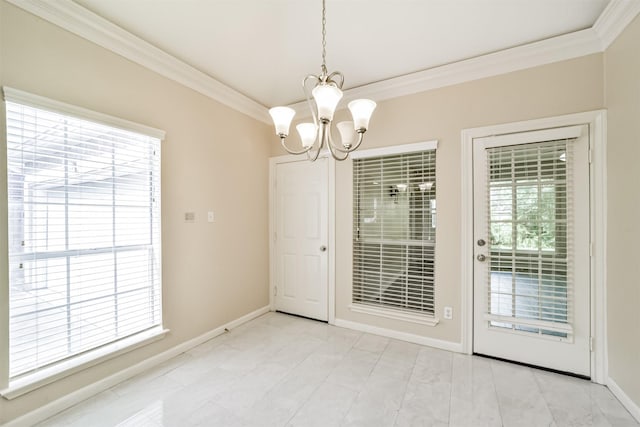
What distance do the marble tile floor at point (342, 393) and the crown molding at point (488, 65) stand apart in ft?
8.45

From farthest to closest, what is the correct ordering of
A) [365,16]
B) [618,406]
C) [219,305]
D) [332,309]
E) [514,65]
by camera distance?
[332,309] → [219,305] → [514,65] → [365,16] → [618,406]

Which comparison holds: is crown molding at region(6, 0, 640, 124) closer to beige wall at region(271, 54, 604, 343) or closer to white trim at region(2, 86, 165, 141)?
beige wall at region(271, 54, 604, 343)

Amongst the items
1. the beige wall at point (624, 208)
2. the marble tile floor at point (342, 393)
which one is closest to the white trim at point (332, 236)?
the marble tile floor at point (342, 393)

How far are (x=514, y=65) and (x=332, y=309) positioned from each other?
3016 millimetres

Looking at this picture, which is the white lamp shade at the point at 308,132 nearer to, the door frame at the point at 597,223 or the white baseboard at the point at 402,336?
the door frame at the point at 597,223

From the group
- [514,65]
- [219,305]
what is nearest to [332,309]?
[219,305]

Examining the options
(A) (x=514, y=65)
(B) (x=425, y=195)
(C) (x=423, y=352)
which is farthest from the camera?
(B) (x=425, y=195)

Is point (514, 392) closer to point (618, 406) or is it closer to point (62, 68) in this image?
point (618, 406)

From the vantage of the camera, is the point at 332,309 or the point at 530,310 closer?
the point at 530,310

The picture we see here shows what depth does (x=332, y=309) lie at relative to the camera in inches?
130

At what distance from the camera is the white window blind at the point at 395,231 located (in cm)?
279

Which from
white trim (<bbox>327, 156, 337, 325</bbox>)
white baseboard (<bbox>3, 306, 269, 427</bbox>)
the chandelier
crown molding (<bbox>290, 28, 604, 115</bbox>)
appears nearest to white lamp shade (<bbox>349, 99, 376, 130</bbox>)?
the chandelier

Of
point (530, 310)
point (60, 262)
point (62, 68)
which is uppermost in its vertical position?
point (62, 68)

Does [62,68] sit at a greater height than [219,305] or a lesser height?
greater
